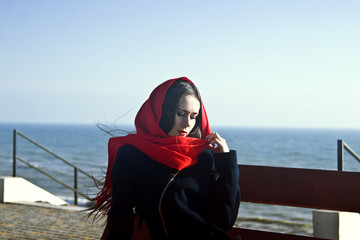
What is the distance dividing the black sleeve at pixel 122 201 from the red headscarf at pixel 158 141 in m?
0.10

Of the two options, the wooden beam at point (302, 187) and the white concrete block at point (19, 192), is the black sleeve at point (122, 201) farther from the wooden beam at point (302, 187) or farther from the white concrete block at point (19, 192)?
the white concrete block at point (19, 192)

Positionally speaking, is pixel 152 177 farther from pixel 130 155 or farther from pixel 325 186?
pixel 325 186

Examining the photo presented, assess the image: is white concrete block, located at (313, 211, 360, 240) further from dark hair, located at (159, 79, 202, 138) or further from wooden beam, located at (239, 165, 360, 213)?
dark hair, located at (159, 79, 202, 138)

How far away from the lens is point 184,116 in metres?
2.73

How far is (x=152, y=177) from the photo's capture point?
102 inches

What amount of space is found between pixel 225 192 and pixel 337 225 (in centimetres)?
330

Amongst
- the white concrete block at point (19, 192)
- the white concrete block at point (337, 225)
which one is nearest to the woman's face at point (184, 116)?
the white concrete block at point (337, 225)

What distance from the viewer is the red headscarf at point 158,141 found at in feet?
8.58

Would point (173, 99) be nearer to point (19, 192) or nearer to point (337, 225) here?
point (337, 225)

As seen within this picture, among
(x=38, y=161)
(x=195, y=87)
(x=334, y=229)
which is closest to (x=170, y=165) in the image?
(x=195, y=87)

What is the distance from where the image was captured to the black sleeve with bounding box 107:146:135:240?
101 inches

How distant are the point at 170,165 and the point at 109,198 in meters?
0.57

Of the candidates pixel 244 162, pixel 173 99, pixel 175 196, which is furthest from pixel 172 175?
pixel 244 162

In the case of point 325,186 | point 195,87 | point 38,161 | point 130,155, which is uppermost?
point 195,87
